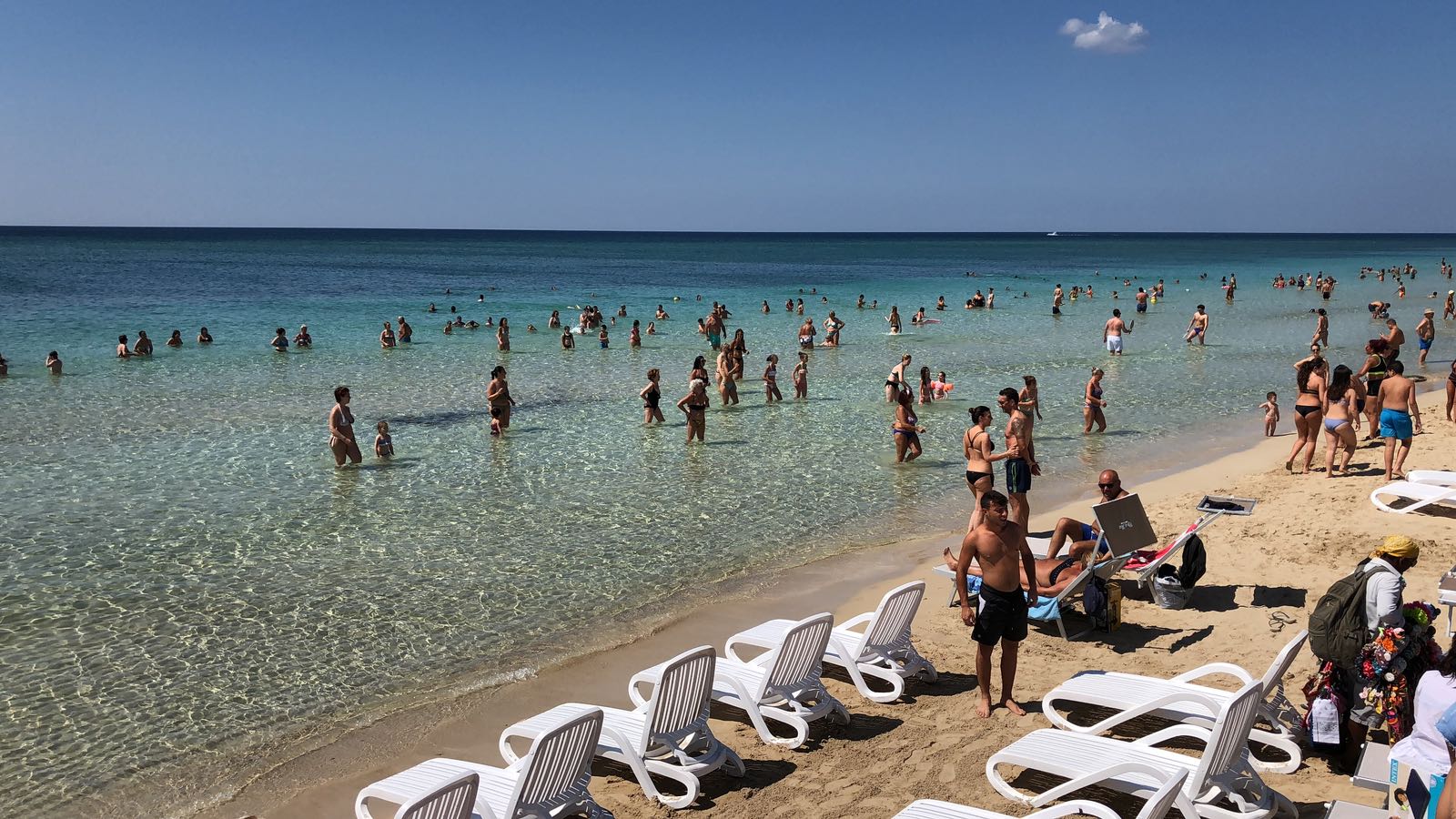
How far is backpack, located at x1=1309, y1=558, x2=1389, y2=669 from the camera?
17.9ft

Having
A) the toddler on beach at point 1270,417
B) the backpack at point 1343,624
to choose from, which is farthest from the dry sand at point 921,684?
the toddler on beach at point 1270,417

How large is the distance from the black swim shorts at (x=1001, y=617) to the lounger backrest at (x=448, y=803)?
3.32m

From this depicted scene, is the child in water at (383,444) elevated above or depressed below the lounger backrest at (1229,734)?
below

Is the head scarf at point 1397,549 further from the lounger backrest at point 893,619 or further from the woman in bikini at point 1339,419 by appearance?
the woman in bikini at point 1339,419

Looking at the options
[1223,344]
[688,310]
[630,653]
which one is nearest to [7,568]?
[630,653]

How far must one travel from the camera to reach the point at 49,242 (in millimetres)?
117188

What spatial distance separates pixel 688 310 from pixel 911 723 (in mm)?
41329

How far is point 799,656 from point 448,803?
2.56 metres

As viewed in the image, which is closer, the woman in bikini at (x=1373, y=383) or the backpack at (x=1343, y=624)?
the backpack at (x=1343, y=624)

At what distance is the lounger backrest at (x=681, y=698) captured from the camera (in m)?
5.69

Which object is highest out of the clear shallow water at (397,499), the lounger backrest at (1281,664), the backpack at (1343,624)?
the backpack at (1343,624)

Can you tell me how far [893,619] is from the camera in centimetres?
702

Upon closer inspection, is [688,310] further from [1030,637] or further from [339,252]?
[339,252]

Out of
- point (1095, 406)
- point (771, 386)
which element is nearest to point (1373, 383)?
point (1095, 406)
